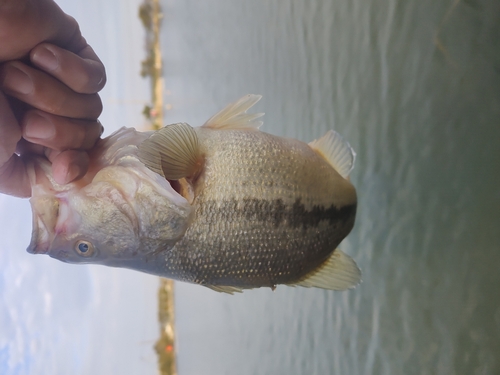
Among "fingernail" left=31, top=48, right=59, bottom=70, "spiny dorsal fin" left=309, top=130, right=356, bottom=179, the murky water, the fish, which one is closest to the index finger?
"fingernail" left=31, top=48, right=59, bottom=70

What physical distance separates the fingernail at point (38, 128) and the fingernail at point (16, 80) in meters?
0.05

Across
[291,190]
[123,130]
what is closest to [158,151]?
[123,130]

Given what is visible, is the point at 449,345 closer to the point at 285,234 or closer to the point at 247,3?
the point at 285,234

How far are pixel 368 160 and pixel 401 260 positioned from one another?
0.52m

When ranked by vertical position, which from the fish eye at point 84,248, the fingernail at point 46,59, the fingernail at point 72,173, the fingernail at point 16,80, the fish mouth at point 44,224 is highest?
the fingernail at point 46,59

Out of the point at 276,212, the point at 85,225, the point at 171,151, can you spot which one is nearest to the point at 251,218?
the point at 276,212

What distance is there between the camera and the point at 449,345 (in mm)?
1329

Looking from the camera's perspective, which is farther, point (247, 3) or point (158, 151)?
point (247, 3)

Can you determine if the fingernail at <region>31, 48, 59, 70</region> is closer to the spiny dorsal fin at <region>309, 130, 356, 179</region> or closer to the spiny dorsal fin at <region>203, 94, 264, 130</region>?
the spiny dorsal fin at <region>203, 94, 264, 130</region>

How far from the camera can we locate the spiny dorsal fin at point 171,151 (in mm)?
608

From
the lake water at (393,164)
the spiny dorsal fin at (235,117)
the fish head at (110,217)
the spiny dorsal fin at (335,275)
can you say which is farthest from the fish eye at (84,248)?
the lake water at (393,164)

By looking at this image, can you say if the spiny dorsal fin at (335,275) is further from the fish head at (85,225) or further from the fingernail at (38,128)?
the fingernail at (38,128)

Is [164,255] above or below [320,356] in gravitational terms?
above

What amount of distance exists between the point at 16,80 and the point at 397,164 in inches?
58.9
